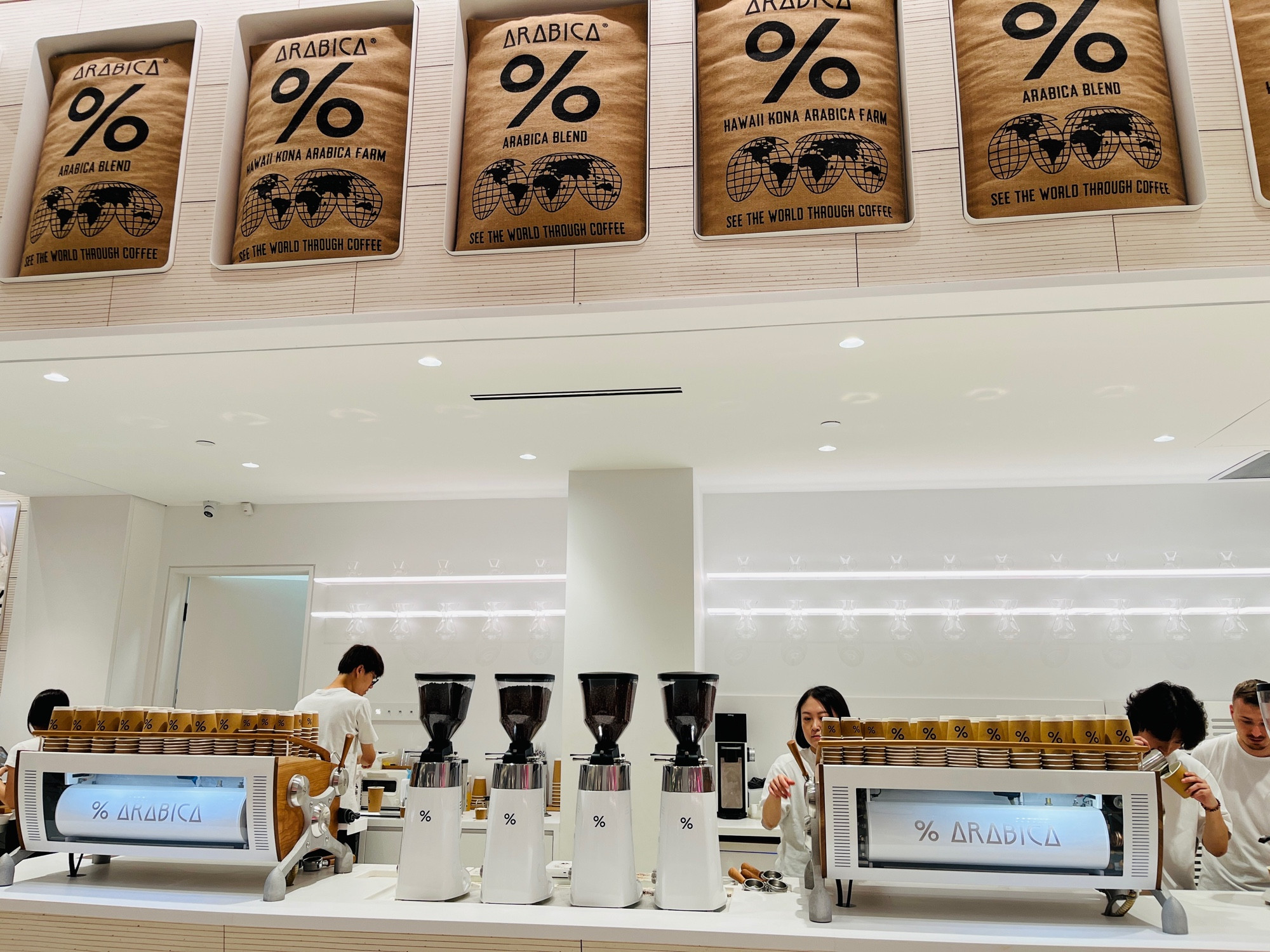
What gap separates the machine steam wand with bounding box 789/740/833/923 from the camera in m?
1.84

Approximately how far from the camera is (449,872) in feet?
6.61

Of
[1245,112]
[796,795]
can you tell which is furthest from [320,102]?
[796,795]

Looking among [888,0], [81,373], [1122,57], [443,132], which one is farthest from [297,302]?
[1122,57]

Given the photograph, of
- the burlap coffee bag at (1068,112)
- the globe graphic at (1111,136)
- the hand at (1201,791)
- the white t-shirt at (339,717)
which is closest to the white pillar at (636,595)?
the white t-shirt at (339,717)

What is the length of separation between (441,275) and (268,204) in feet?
2.13

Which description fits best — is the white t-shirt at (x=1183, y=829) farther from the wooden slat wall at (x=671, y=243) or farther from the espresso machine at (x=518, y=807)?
the espresso machine at (x=518, y=807)

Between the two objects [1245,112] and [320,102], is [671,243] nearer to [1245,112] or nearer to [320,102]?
[320,102]

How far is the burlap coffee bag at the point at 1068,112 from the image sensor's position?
2494 millimetres

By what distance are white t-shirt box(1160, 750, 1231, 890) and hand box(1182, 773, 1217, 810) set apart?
2.3 inches

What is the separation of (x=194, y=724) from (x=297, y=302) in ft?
4.38

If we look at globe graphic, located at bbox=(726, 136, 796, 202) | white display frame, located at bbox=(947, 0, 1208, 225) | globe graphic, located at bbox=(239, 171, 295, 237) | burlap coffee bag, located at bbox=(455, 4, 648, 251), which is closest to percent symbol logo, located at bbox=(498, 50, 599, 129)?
burlap coffee bag, located at bbox=(455, 4, 648, 251)

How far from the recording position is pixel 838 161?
2623mm

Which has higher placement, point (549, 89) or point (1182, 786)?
point (549, 89)

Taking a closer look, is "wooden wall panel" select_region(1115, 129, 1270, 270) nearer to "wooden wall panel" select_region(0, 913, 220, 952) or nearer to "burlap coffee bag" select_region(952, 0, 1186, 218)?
"burlap coffee bag" select_region(952, 0, 1186, 218)
